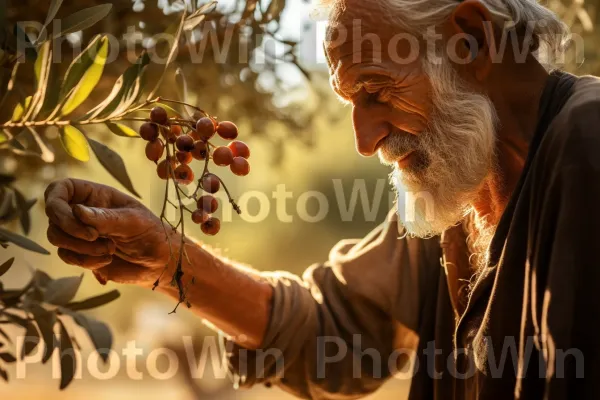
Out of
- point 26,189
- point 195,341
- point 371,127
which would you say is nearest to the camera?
point 371,127

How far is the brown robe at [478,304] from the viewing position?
87 cm

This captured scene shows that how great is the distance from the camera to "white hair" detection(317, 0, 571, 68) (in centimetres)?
111

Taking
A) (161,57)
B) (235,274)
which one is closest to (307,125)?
(235,274)

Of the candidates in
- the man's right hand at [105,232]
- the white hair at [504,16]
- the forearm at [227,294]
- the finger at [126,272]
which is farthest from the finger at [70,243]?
the white hair at [504,16]

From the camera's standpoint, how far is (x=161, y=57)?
3.47ft

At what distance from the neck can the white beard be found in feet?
0.05

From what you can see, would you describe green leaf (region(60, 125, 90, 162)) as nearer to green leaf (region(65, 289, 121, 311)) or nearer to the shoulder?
green leaf (region(65, 289, 121, 311))

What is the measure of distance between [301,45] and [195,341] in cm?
194

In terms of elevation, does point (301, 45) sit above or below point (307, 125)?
above

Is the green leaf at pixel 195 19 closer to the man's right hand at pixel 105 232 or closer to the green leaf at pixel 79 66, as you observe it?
the green leaf at pixel 79 66

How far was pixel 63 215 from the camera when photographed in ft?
2.80

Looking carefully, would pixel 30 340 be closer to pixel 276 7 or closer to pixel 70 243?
pixel 70 243

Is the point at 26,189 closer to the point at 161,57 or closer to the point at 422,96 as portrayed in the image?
the point at 161,57

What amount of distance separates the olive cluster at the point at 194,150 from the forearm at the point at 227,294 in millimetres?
283
